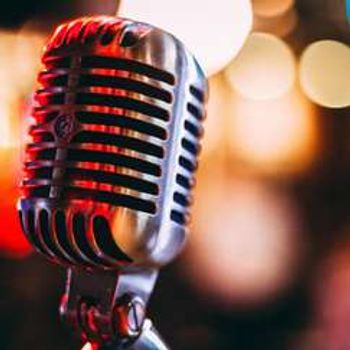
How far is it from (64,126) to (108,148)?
0.14 feet

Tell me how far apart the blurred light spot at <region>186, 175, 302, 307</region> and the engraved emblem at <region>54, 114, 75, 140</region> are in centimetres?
371

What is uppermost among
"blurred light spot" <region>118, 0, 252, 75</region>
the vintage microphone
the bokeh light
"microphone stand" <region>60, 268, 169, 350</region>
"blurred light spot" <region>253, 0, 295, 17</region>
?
the vintage microphone

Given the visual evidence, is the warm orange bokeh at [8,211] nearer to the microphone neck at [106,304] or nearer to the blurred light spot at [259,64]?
the blurred light spot at [259,64]

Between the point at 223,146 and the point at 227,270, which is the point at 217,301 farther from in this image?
the point at 223,146

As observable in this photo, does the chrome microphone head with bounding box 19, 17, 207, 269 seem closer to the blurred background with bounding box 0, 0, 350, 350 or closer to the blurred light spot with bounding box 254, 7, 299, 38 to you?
the blurred background with bounding box 0, 0, 350, 350

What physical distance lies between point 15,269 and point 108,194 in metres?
3.29

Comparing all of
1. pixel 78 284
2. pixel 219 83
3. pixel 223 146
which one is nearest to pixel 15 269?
pixel 223 146

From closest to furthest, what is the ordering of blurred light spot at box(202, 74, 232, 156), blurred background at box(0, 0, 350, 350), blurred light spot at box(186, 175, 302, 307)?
blurred background at box(0, 0, 350, 350), blurred light spot at box(186, 175, 302, 307), blurred light spot at box(202, 74, 232, 156)

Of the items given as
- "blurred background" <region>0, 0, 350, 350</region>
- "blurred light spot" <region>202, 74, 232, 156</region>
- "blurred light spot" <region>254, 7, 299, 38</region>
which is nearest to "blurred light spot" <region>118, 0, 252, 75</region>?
"blurred background" <region>0, 0, 350, 350</region>

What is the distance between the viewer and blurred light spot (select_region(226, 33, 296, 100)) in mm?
6035

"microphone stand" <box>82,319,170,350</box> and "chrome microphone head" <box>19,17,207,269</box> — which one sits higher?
"chrome microphone head" <box>19,17,207,269</box>

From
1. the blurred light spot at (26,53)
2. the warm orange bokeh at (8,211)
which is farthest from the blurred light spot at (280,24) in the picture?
the warm orange bokeh at (8,211)

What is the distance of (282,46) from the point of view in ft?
20.8

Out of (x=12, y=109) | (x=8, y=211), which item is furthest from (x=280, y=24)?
(x=8, y=211)
